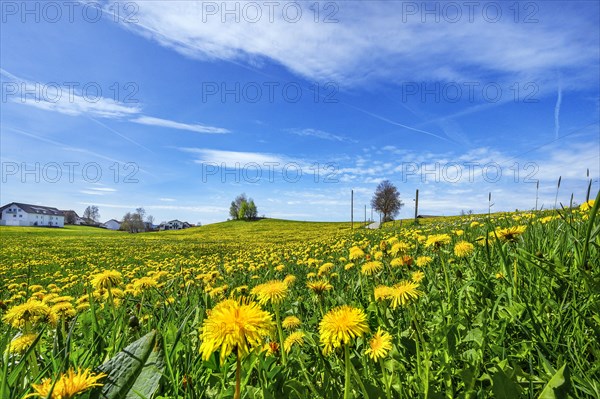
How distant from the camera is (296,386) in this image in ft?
4.33

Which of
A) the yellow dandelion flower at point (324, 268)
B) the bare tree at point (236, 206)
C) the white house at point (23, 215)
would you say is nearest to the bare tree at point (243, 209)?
the bare tree at point (236, 206)

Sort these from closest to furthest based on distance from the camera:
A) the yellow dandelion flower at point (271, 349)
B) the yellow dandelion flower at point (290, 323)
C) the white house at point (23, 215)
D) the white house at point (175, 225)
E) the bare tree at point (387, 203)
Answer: the yellow dandelion flower at point (271, 349) < the yellow dandelion flower at point (290, 323) < the bare tree at point (387, 203) < the white house at point (23, 215) < the white house at point (175, 225)

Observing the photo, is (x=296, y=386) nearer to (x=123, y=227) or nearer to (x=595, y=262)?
(x=595, y=262)

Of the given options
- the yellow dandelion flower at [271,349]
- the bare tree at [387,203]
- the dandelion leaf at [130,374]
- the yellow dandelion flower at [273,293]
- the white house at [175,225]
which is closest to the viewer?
the dandelion leaf at [130,374]

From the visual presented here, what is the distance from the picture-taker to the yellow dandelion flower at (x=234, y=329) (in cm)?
115

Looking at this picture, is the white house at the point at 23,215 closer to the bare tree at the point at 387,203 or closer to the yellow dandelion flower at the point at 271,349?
the bare tree at the point at 387,203

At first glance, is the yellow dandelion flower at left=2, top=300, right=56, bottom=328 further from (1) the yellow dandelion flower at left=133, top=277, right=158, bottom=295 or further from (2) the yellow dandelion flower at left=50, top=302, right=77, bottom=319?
(1) the yellow dandelion flower at left=133, top=277, right=158, bottom=295

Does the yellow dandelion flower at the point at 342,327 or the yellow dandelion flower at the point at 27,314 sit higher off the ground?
the yellow dandelion flower at the point at 342,327

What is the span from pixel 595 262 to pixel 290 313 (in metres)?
2.43

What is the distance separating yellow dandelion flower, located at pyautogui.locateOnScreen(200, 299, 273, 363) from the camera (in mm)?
1154

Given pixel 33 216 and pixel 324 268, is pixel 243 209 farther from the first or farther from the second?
pixel 324 268

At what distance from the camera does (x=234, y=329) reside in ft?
3.85

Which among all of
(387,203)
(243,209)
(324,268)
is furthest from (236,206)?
(324,268)

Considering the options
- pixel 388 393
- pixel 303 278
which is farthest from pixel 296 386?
pixel 303 278
